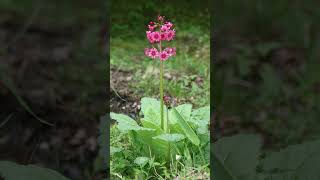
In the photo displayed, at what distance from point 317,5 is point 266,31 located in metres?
0.26

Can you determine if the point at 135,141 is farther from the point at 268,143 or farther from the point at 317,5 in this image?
the point at 317,5

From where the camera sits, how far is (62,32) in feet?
10.3

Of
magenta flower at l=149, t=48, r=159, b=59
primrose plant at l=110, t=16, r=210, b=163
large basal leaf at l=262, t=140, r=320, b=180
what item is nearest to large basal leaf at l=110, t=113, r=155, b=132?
primrose plant at l=110, t=16, r=210, b=163

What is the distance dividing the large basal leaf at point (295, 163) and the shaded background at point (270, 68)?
0.65 m

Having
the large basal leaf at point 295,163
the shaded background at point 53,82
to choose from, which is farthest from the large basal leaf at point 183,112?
the shaded background at point 53,82

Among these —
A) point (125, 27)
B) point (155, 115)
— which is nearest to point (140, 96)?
point (155, 115)

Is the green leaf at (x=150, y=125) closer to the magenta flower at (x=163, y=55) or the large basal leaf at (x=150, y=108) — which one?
the large basal leaf at (x=150, y=108)

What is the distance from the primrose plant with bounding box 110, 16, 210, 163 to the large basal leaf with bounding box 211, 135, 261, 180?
0.04 m

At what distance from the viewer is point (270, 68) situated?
10.1 feet

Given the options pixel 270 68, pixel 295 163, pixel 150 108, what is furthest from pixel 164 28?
pixel 270 68

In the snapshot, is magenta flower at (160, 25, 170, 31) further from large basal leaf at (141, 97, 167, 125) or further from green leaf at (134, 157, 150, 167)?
green leaf at (134, 157, 150, 167)

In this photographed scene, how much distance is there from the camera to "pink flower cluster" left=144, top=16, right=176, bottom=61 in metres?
1.79

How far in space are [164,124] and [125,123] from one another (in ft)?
0.37

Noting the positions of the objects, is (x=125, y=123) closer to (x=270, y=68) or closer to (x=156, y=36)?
(x=156, y=36)
